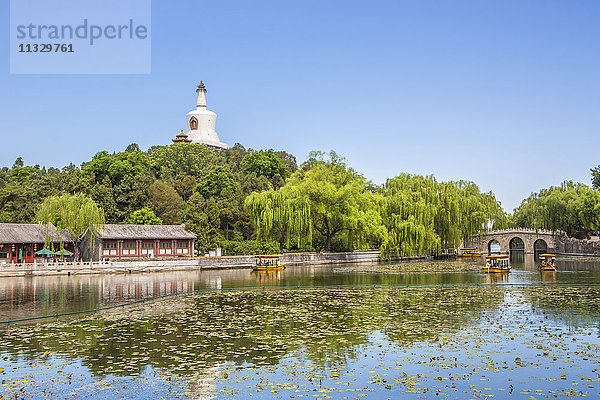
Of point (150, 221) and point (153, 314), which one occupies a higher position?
point (150, 221)

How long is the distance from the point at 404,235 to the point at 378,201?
153 inches

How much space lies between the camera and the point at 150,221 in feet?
175

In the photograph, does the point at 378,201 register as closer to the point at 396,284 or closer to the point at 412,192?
the point at 412,192

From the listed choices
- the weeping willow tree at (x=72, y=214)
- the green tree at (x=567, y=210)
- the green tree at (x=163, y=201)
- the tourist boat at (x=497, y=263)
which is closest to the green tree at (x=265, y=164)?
the green tree at (x=163, y=201)

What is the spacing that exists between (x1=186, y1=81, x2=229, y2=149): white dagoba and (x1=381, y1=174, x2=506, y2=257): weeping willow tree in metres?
55.4

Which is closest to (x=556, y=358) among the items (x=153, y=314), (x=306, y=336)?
(x=306, y=336)

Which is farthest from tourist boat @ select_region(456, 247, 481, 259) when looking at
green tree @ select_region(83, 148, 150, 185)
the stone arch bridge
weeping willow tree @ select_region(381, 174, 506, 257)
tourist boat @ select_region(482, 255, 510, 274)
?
green tree @ select_region(83, 148, 150, 185)

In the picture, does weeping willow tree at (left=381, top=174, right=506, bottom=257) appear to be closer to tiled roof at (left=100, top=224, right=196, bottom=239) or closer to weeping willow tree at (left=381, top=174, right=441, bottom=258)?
weeping willow tree at (left=381, top=174, right=441, bottom=258)

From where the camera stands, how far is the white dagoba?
105562 mm

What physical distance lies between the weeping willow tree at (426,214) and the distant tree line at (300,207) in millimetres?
96

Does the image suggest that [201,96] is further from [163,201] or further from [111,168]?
[163,201]

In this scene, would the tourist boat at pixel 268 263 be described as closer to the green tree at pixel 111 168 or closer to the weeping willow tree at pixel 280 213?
the weeping willow tree at pixel 280 213

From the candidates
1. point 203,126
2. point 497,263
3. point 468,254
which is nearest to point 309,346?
point 497,263

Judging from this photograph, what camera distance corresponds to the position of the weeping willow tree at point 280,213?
47938 mm
